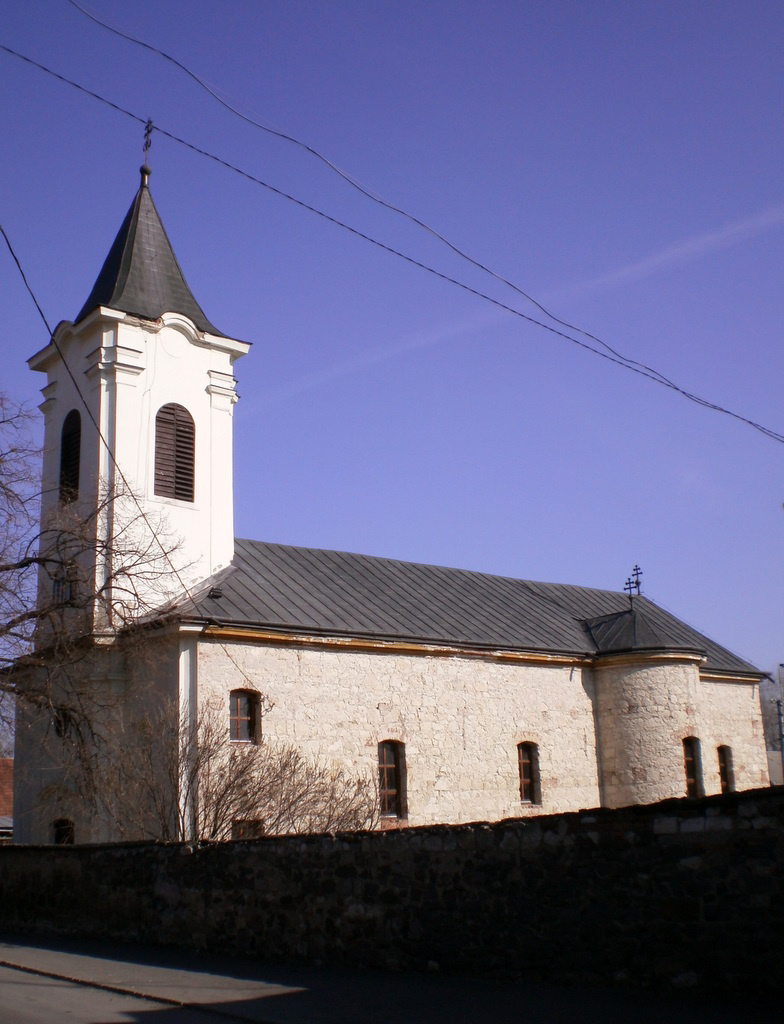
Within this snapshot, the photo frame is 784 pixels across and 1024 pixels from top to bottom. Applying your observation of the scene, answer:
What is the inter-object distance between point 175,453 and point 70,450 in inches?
104

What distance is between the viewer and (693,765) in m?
26.7

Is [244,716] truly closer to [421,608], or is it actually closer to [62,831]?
[62,831]

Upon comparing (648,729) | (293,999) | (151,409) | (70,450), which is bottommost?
(293,999)

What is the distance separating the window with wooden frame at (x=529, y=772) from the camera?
25.1 meters

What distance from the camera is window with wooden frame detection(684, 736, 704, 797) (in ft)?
87.1

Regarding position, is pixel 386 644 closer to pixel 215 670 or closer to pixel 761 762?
pixel 215 670

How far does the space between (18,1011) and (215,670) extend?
37.5 ft

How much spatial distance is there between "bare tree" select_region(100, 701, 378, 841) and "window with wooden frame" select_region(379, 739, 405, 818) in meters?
1.94

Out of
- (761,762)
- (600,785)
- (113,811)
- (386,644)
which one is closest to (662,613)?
(761,762)

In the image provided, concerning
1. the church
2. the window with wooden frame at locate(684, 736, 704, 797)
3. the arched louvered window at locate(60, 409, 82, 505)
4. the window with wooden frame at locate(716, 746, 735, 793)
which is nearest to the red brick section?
the church

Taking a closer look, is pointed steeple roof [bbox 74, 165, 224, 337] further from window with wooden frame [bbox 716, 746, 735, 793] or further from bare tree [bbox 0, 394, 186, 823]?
window with wooden frame [bbox 716, 746, 735, 793]

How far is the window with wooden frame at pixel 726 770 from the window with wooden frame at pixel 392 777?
34.8ft

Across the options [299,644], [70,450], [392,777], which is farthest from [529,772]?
[70,450]

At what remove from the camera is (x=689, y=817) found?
876 cm
